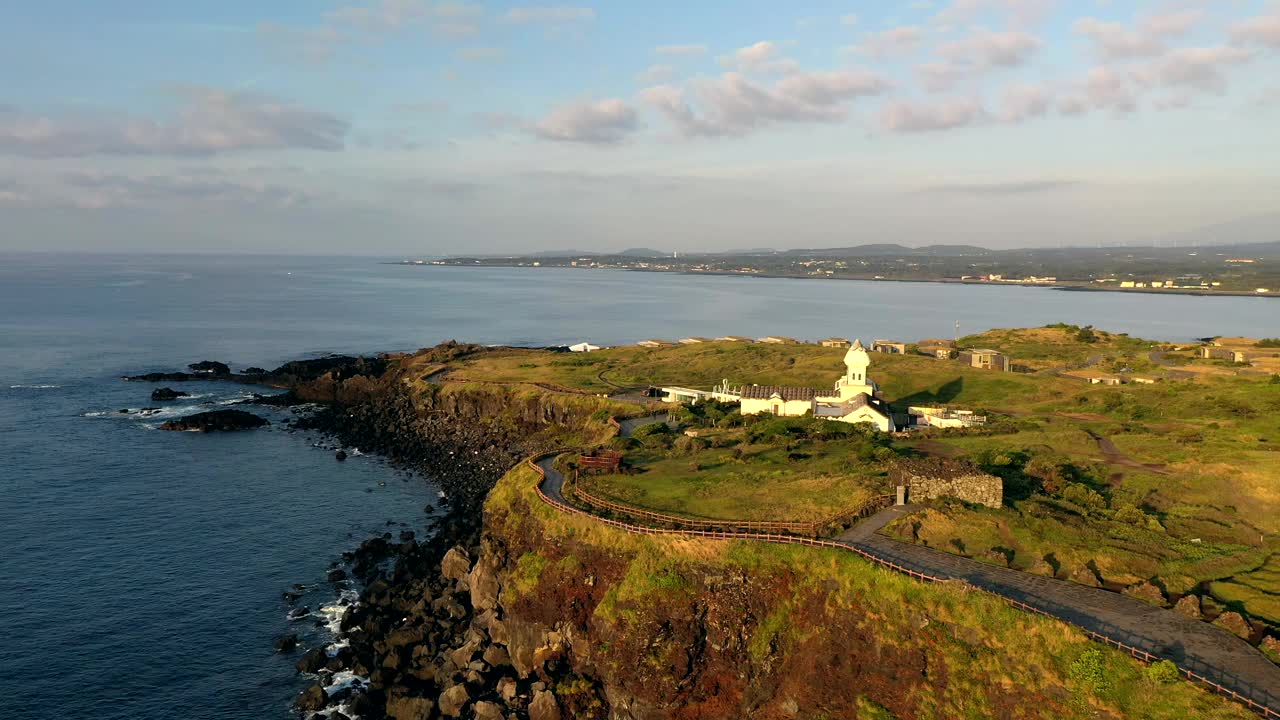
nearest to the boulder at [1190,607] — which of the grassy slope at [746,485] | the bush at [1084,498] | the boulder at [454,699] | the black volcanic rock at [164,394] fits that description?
the bush at [1084,498]

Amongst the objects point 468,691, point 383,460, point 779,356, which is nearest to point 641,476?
point 468,691

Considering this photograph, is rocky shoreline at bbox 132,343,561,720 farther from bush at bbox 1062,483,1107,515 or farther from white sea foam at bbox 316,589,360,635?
bush at bbox 1062,483,1107,515

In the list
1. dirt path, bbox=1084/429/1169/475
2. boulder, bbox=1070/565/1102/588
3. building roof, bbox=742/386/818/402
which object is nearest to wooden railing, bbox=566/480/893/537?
boulder, bbox=1070/565/1102/588

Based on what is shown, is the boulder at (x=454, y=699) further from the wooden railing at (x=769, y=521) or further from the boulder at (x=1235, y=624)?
the boulder at (x=1235, y=624)

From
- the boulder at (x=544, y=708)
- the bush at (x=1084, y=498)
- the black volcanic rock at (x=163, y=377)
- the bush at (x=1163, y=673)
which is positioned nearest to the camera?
the bush at (x=1163, y=673)

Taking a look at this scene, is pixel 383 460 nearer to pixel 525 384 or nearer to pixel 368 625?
pixel 525 384
